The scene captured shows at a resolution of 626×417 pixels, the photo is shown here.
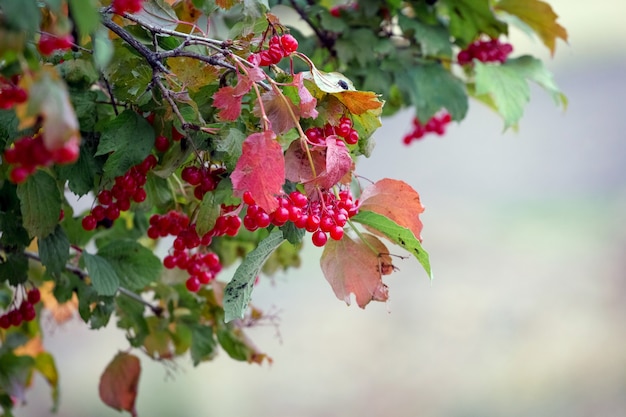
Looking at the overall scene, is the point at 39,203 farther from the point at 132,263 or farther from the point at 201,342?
the point at 201,342

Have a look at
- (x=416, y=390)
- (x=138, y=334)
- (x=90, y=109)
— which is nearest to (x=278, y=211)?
(x=90, y=109)

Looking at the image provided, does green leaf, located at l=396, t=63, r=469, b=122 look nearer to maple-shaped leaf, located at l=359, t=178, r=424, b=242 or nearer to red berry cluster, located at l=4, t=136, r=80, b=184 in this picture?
maple-shaped leaf, located at l=359, t=178, r=424, b=242

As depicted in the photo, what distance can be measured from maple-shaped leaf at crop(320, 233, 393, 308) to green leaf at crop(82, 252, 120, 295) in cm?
25

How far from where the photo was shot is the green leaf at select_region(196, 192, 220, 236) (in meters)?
0.60

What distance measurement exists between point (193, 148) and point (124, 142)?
0.18 feet

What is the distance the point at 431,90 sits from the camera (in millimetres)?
970

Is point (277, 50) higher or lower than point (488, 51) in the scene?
lower

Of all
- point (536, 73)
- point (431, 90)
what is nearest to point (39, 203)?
point (431, 90)

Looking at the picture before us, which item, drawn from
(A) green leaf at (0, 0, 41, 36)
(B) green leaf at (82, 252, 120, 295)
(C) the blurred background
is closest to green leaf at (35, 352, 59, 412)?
(B) green leaf at (82, 252, 120, 295)

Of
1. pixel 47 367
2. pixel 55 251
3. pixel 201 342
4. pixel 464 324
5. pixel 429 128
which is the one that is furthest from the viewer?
pixel 464 324

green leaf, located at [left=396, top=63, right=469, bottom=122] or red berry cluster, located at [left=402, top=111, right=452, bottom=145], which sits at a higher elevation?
red berry cluster, located at [left=402, top=111, right=452, bottom=145]

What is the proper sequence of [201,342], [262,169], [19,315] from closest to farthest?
[262,169] → [19,315] → [201,342]

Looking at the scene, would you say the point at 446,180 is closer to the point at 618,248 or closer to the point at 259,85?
the point at 618,248

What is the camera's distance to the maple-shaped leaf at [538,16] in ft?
3.25
